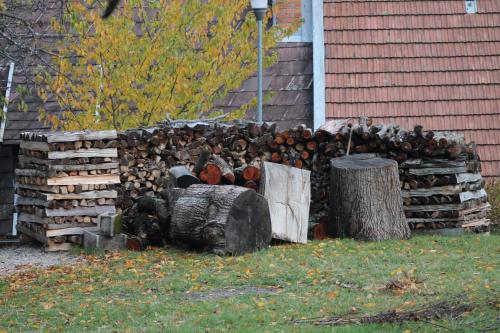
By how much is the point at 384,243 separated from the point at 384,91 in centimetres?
598

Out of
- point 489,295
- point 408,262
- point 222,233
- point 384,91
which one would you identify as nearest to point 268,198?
point 222,233

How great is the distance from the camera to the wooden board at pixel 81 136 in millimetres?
13008

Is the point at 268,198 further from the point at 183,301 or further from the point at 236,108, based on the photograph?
the point at 236,108

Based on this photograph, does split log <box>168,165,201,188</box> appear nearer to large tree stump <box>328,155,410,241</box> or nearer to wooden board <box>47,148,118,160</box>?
wooden board <box>47,148,118,160</box>

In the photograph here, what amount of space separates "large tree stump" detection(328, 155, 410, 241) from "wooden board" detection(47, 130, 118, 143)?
9.95 ft

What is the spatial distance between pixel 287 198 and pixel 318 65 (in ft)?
18.2

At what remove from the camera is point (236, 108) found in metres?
18.1

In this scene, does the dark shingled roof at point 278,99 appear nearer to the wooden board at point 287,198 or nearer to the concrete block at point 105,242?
the wooden board at point 287,198

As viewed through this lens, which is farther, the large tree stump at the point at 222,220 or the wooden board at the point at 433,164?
the wooden board at the point at 433,164

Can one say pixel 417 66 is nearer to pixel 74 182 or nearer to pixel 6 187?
pixel 74 182

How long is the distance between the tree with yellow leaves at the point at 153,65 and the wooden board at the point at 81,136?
1892 millimetres

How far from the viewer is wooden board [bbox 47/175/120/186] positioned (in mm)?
13016

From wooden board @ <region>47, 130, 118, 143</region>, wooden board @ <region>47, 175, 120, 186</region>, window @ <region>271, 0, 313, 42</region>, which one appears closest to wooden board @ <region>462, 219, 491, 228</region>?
wooden board @ <region>47, 175, 120, 186</region>

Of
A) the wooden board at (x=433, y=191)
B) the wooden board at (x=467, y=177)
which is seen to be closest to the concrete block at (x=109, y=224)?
the wooden board at (x=433, y=191)
